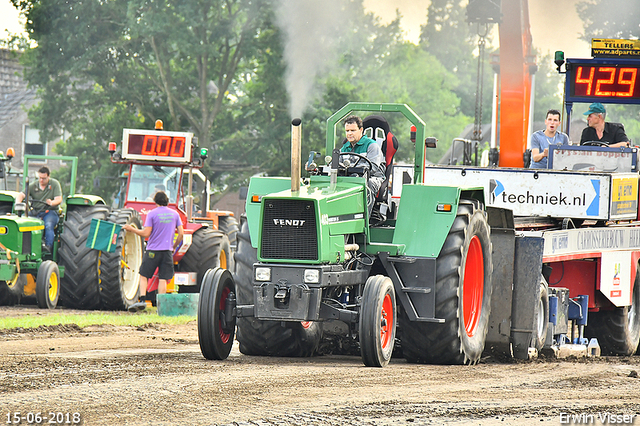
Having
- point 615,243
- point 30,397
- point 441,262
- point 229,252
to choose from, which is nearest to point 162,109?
point 229,252

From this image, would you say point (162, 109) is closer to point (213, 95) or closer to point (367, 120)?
point (213, 95)

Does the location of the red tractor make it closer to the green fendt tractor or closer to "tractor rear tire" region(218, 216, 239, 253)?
"tractor rear tire" region(218, 216, 239, 253)

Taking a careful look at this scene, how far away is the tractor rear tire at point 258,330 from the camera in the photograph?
808cm

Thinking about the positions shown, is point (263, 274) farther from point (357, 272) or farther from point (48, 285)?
point (48, 285)

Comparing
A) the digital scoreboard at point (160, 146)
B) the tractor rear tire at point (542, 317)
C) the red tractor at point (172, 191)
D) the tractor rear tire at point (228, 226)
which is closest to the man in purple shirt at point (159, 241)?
the red tractor at point (172, 191)

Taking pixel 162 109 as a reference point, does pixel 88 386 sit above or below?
below

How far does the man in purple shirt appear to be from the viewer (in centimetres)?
1400

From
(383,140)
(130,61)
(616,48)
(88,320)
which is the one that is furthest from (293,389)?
(130,61)

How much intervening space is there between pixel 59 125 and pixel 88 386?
27.2 m

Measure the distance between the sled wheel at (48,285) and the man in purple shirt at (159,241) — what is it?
48.8 inches

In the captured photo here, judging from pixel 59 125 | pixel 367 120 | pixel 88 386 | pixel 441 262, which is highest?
pixel 59 125

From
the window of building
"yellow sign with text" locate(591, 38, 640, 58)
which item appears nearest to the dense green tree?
the window of building

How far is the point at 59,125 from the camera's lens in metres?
32.2

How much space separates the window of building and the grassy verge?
92.3 ft
